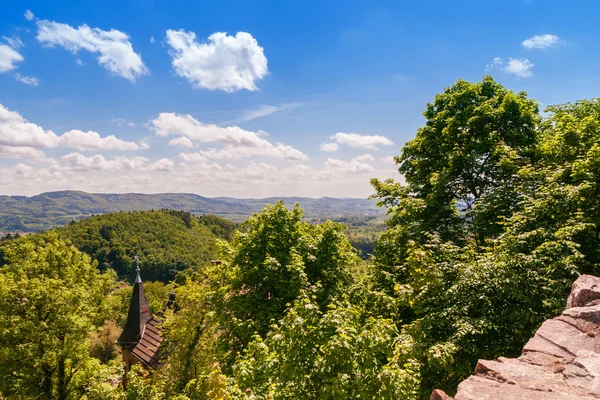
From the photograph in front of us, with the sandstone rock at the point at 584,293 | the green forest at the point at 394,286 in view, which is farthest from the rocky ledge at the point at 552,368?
the green forest at the point at 394,286

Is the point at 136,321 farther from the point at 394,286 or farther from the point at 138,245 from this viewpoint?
the point at 138,245

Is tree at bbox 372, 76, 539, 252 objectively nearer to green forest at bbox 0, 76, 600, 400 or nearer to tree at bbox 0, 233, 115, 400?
green forest at bbox 0, 76, 600, 400

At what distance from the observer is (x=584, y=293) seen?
8.23m

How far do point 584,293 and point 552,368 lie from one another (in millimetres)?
3203

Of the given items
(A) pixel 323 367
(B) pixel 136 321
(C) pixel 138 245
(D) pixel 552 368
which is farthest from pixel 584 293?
(C) pixel 138 245

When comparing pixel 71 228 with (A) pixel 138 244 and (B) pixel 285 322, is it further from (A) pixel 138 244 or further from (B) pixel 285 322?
(B) pixel 285 322

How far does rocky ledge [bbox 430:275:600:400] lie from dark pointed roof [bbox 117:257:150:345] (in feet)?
85.2

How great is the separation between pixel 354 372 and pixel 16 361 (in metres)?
22.4

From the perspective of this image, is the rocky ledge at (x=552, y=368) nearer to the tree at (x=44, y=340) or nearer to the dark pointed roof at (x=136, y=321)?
the tree at (x=44, y=340)

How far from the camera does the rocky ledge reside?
538 cm

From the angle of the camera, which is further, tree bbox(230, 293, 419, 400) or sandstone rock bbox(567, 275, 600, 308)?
sandstone rock bbox(567, 275, 600, 308)

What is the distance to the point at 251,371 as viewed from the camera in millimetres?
8398

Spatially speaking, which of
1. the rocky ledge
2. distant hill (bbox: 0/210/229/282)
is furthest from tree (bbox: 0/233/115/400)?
distant hill (bbox: 0/210/229/282)

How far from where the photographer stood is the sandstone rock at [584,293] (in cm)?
816
